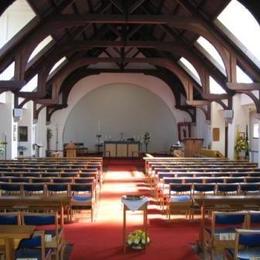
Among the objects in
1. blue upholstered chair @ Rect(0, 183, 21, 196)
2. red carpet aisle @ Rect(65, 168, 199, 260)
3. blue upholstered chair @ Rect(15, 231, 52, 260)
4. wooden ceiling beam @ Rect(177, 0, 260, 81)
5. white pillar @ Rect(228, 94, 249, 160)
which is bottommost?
red carpet aisle @ Rect(65, 168, 199, 260)

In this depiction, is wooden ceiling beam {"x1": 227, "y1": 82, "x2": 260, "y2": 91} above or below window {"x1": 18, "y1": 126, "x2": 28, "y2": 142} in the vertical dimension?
above

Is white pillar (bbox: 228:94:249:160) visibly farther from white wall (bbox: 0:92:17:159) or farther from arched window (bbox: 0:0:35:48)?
arched window (bbox: 0:0:35:48)

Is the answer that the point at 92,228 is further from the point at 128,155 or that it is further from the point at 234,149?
the point at 128,155

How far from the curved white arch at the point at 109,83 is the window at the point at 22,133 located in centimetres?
683

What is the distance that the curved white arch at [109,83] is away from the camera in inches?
1162

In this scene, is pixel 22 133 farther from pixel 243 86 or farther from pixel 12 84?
pixel 243 86

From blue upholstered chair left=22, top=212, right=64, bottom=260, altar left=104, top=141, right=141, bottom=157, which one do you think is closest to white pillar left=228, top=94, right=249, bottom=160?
altar left=104, top=141, right=141, bottom=157

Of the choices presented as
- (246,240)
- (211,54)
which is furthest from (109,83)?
(246,240)

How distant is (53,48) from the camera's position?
1781cm

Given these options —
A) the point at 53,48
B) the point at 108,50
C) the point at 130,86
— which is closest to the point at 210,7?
the point at 53,48

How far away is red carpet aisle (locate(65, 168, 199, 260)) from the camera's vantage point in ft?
23.0

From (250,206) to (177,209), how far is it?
275cm

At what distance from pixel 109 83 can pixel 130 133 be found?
12.1 feet

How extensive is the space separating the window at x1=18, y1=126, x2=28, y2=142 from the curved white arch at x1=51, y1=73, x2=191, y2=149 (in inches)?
269
